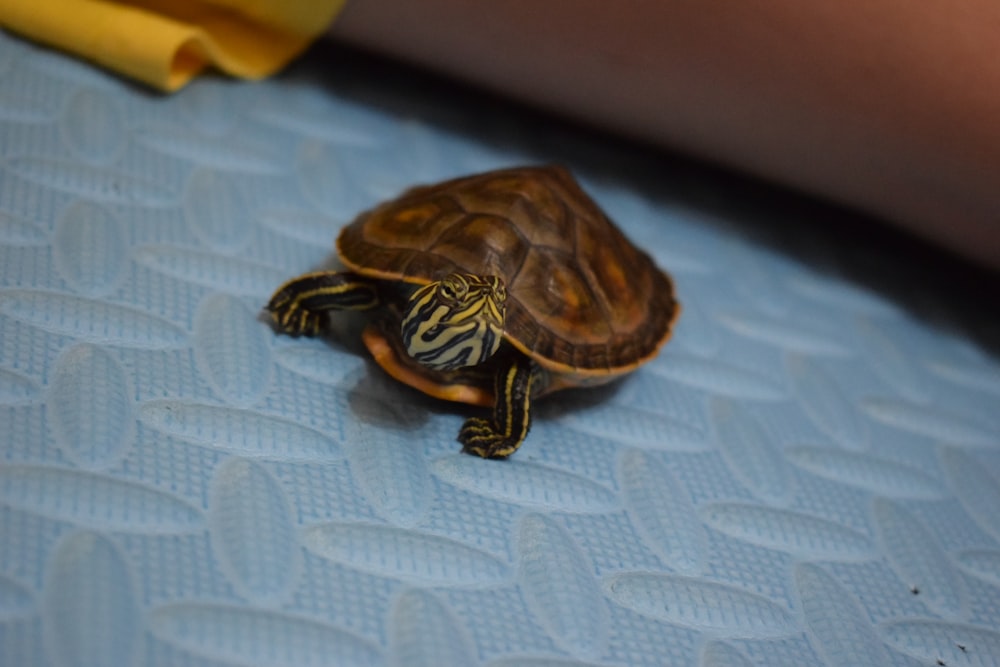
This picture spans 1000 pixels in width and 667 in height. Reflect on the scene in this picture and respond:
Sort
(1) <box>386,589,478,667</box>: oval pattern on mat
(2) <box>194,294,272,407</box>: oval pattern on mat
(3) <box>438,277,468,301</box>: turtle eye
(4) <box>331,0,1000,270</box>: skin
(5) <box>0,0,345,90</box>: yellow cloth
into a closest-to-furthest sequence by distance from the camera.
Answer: (1) <box>386,589,478,667</box>: oval pattern on mat → (3) <box>438,277,468,301</box>: turtle eye → (2) <box>194,294,272,407</box>: oval pattern on mat → (4) <box>331,0,1000,270</box>: skin → (5) <box>0,0,345,90</box>: yellow cloth

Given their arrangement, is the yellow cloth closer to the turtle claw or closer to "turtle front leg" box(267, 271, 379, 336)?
"turtle front leg" box(267, 271, 379, 336)

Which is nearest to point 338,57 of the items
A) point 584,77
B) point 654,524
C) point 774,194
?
point 584,77

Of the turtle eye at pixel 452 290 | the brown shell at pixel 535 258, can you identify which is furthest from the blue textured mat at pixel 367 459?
the turtle eye at pixel 452 290

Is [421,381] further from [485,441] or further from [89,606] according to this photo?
[89,606]


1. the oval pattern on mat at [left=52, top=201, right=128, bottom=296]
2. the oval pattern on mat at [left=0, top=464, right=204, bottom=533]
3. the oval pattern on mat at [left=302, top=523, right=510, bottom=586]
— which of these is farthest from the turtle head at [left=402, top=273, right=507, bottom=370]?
the oval pattern on mat at [left=52, top=201, right=128, bottom=296]

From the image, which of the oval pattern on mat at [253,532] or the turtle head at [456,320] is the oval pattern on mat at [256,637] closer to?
the oval pattern on mat at [253,532]

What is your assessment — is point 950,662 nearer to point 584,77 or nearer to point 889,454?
point 889,454
